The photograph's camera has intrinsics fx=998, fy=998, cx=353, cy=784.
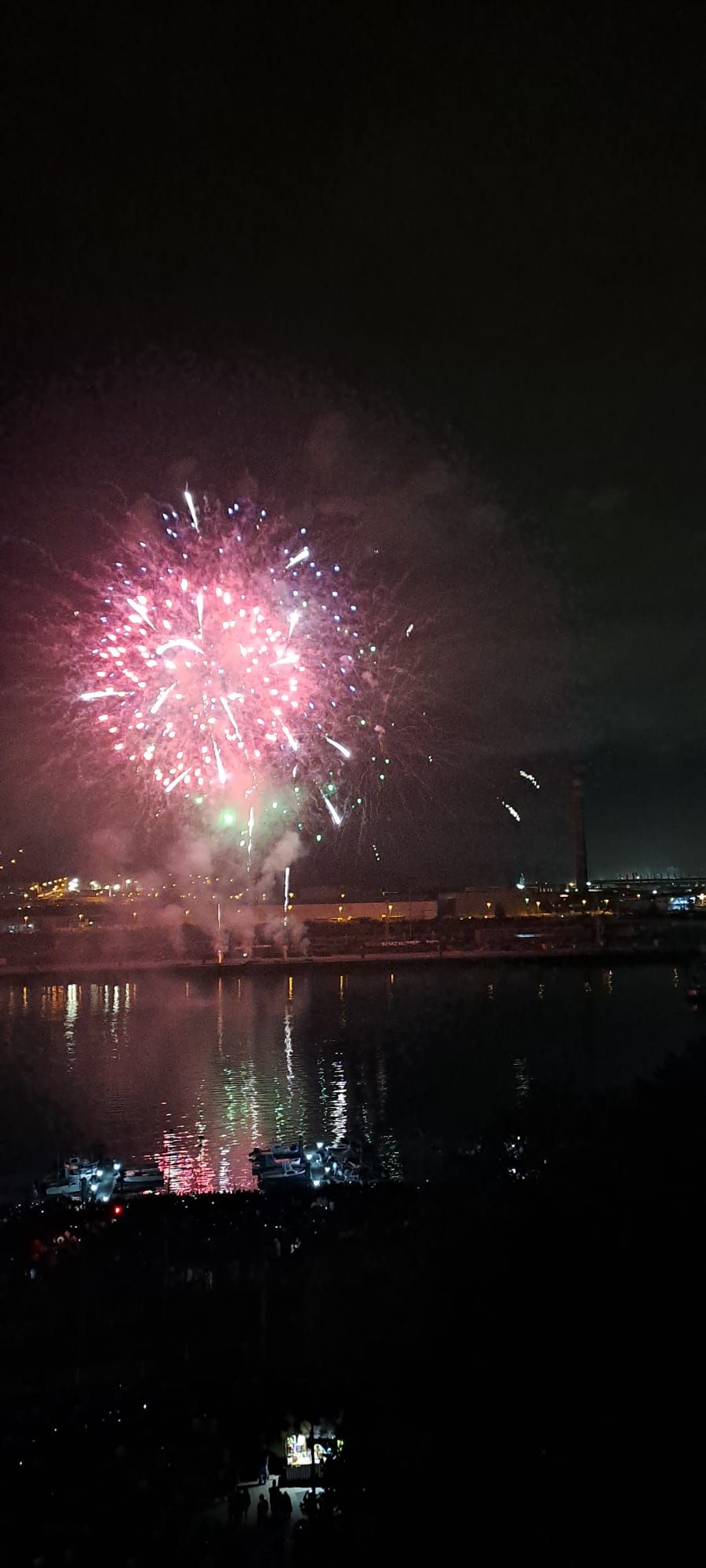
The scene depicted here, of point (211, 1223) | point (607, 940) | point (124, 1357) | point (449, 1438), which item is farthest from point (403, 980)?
point (449, 1438)

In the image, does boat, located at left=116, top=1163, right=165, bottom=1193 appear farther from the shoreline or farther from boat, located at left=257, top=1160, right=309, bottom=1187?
the shoreline

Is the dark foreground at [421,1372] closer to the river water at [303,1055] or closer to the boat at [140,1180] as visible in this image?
the boat at [140,1180]

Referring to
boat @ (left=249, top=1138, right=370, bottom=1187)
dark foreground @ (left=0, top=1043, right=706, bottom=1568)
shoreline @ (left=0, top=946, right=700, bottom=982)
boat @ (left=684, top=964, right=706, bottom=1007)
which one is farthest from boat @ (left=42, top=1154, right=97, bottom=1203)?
shoreline @ (left=0, top=946, right=700, bottom=982)

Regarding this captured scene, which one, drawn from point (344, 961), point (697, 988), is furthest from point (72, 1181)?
point (344, 961)

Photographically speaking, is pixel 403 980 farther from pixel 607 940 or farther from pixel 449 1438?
pixel 449 1438

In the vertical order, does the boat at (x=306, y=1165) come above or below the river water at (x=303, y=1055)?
above

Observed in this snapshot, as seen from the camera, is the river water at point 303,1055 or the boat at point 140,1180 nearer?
the boat at point 140,1180

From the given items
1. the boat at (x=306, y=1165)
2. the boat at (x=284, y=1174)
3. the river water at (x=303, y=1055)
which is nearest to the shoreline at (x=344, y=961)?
the river water at (x=303, y=1055)

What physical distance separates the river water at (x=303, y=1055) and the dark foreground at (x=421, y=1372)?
7.95ft

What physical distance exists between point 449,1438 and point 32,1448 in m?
1.42

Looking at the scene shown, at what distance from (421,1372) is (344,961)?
19147 millimetres

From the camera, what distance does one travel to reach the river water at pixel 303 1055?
8.21 metres

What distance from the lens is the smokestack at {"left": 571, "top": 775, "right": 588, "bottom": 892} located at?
1174 inches

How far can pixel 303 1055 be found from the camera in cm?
1230
